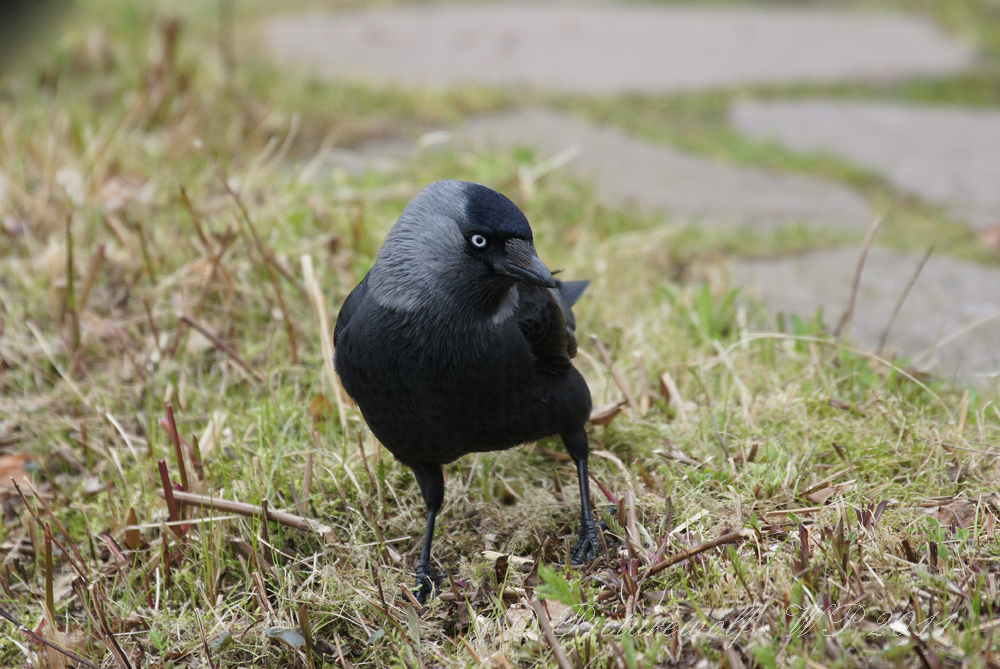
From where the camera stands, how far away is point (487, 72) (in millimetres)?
6402

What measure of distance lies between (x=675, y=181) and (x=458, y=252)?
2.99 m

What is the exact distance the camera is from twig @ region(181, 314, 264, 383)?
2881 millimetres

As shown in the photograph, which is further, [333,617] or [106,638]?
[333,617]

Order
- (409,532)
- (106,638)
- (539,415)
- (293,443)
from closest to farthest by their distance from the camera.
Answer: (106,638) → (539,415) → (409,532) → (293,443)

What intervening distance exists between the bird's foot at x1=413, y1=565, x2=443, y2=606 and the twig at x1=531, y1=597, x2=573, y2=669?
438mm

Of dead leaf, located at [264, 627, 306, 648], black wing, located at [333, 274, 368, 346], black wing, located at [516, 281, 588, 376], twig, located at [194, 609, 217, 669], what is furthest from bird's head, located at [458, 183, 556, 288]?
twig, located at [194, 609, 217, 669]

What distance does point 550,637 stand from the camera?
6.02 ft

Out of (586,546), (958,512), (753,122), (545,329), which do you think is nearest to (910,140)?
(753,122)

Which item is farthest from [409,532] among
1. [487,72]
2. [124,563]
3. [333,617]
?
[487,72]

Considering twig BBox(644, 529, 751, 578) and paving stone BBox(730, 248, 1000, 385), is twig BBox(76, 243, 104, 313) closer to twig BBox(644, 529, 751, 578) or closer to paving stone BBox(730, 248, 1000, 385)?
twig BBox(644, 529, 751, 578)

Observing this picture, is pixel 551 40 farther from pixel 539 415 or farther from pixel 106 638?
pixel 106 638

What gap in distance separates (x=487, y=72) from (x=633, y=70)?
1109 mm

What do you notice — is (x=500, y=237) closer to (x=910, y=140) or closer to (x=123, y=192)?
(x=123, y=192)

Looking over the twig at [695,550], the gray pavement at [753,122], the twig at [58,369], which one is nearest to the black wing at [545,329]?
the twig at [695,550]
